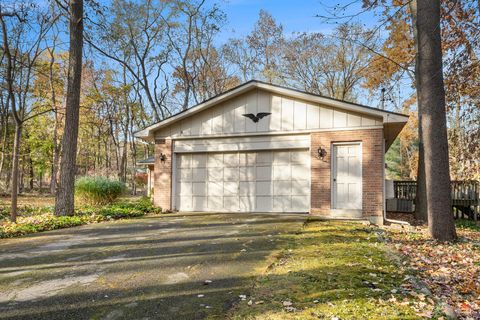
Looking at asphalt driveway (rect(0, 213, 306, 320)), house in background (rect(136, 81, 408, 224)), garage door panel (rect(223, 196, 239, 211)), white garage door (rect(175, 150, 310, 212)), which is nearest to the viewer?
asphalt driveway (rect(0, 213, 306, 320))

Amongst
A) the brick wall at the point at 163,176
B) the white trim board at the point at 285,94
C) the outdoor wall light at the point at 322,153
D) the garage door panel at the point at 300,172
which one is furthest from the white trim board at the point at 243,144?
the white trim board at the point at 285,94

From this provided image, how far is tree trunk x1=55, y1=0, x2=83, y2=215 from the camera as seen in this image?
30.2 ft

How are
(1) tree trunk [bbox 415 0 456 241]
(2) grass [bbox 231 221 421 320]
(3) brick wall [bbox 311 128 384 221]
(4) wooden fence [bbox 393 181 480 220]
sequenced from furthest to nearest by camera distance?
(4) wooden fence [bbox 393 181 480 220] → (3) brick wall [bbox 311 128 384 221] → (1) tree trunk [bbox 415 0 456 241] → (2) grass [bbox 231 221 421 320]

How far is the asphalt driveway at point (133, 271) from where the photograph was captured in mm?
3025

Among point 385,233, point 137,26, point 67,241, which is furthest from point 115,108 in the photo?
point 385,233

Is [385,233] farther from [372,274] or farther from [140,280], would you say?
[140,280]

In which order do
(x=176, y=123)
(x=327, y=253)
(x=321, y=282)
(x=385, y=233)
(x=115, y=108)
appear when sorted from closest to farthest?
(x=321, y=282) → (x=327, y=253) → (x=385, y=233) → (x=176, y=123) → (x=115, y=108)

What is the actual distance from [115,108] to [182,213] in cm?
1997

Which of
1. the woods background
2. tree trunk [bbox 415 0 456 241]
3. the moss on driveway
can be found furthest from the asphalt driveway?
the woods background

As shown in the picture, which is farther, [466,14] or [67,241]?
[466,14]

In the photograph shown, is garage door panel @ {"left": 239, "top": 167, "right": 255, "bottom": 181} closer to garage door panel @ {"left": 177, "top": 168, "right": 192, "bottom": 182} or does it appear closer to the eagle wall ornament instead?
the eagle wall ornament

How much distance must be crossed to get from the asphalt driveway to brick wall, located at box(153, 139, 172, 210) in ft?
11.9

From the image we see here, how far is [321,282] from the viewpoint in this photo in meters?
3.63

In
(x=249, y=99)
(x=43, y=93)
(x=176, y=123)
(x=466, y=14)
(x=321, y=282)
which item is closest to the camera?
(x=321, y=282)
